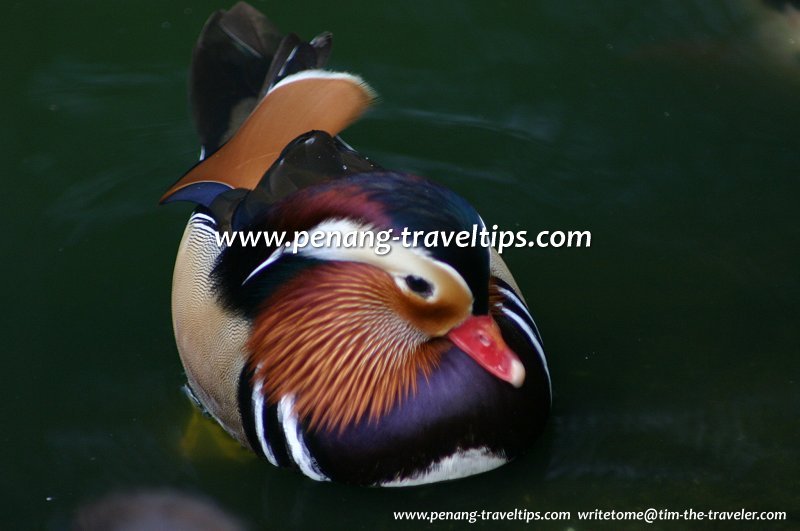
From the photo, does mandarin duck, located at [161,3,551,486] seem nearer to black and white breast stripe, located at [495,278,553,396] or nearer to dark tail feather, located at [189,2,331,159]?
black and white breast stripe, located at [495,278,553,396]

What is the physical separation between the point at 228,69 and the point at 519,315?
149 cm

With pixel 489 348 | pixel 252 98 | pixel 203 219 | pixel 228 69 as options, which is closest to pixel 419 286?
pixel 489 348

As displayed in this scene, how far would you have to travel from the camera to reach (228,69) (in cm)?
410

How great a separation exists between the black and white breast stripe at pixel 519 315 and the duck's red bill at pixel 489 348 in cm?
26

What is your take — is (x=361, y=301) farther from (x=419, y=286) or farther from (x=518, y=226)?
(x=518, y=226)

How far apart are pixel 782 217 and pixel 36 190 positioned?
314cm

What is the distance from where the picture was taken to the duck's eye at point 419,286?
3088 mm

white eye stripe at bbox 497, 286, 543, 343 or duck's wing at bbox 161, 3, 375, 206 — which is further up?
duck's wing at bbox 161, 3, 375, 206

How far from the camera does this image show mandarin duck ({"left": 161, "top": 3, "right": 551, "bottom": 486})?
3139mm

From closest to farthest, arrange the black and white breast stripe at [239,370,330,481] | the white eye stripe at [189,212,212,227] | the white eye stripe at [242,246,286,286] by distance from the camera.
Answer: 1. the white eye stripe at [242,246,286,286]
2. the black and white breast stripe at [239,370,330,481]
3. the white eye stripe at [189,212,212,227]

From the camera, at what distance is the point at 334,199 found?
3109 mm

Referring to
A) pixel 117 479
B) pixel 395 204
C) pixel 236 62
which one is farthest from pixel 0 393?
pixel 395 204

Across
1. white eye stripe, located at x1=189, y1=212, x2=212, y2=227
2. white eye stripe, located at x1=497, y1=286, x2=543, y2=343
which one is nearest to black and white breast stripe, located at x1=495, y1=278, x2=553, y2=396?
white eye stripe, located at x1=497, y1=286, x2=543, y2=343

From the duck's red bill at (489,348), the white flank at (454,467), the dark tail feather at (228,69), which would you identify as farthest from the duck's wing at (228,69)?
the white flank at (454,467)
